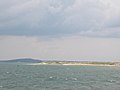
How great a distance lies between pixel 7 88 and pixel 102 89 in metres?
22.9

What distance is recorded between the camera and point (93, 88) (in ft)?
289

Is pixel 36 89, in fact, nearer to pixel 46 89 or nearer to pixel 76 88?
pixel 46 89

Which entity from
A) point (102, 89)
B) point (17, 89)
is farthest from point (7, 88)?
point (102, 89)

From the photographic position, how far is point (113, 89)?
280ft

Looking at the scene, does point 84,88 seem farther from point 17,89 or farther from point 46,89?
point 17,89

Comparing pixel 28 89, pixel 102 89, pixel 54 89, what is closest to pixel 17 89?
pixel 28 89

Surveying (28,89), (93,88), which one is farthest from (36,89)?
(93,88)

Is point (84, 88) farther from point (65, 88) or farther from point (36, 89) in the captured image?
point (36, 89)

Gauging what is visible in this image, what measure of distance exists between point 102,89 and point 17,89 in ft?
66.5

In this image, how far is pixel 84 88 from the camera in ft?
289

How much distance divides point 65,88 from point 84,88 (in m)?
4.80

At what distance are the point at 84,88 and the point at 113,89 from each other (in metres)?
7.28

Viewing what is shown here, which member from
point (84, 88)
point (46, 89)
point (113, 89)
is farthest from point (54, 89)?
point (113, 89)

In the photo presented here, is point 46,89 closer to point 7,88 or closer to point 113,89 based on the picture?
point 7,88
